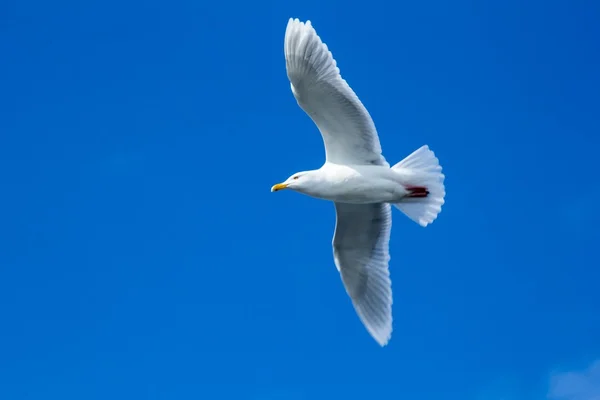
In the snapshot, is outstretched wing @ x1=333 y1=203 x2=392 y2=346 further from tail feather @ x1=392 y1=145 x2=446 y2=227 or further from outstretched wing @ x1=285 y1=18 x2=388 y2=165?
outstretched wing @ x1=285 y1=18 x2=388 y2=165

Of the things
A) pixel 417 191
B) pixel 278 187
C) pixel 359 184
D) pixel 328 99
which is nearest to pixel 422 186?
pixel 417 191

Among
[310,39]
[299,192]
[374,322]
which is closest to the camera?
[310,39]

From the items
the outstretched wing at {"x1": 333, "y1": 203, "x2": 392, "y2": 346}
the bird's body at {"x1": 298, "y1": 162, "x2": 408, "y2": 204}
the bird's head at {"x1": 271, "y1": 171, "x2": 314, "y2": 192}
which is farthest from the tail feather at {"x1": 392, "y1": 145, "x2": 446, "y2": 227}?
the bird's head at {"x1": 271, "y1": 171, "x2": 314, "y2": 192}

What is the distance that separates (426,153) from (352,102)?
100cm

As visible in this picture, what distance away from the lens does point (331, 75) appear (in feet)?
26.8

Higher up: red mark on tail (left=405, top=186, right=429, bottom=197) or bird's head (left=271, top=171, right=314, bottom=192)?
bird's head (left=271, top=171, right=314, bottom=192)

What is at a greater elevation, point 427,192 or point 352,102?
point 352,102

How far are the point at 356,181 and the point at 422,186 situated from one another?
2.25 ft

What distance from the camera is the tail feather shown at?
864cm

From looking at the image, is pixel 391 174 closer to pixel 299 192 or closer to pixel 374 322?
pixel 299 192

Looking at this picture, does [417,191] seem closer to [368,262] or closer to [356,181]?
[356,181]

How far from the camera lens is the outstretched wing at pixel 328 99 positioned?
815 cm

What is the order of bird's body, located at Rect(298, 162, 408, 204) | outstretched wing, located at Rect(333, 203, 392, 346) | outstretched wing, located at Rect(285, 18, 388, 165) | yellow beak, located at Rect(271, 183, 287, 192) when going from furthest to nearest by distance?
outstretched wing, located at Rect(333, 203, 392, 346) → yellow beak, located at Rect(271, 183, 287, 192) → bird's body, located at Rect(298, 162, 408, 204) → outstretched wing, located at Rect(285, 18, 388, 165)

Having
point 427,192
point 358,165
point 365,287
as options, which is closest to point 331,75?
point 358,165
